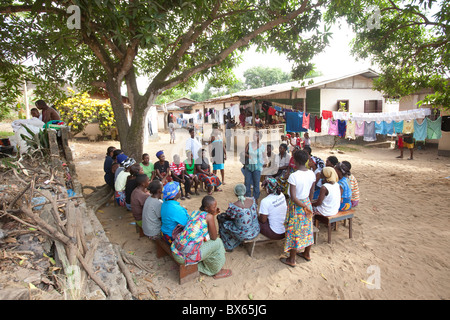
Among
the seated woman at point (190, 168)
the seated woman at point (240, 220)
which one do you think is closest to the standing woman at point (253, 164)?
the seated woman at point (190, 168)

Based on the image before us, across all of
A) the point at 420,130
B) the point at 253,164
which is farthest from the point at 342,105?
the point at 253,164

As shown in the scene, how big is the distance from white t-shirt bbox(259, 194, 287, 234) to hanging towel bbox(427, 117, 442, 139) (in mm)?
10055

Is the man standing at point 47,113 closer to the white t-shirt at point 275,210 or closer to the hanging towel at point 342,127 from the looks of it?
the white t-shirt at point 275,210

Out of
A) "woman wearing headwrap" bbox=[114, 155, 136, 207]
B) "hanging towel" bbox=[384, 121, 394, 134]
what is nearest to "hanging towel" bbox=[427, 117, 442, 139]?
"hanging towel" bbox=[384, 121, 394, 134]

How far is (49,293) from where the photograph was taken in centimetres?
187

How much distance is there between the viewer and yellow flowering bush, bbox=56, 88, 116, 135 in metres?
15.2

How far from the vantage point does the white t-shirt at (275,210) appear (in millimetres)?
3855

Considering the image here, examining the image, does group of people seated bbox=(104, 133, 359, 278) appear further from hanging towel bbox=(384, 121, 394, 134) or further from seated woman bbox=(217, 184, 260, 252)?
hanging towel bbox=(384, 121, 394, 134)

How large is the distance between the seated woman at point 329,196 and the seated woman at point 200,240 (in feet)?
6.18

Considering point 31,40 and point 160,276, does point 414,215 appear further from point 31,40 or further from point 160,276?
point 31,40
